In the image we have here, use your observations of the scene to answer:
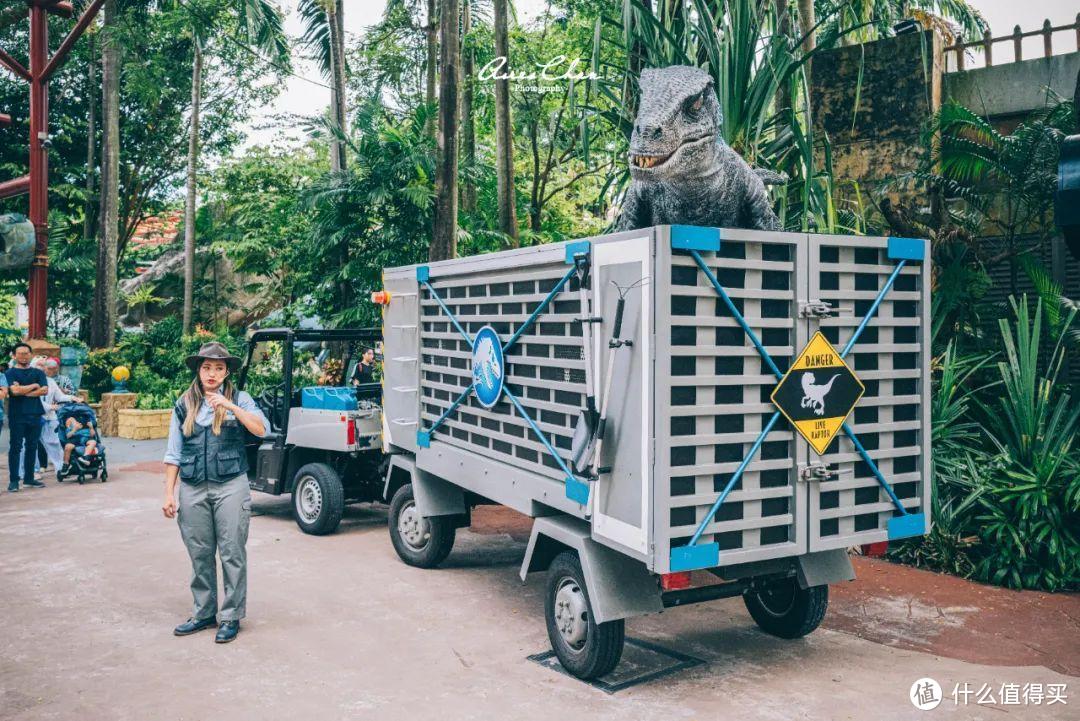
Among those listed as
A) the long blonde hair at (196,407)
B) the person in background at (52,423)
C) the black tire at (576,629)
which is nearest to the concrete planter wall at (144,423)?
the person in background at (52,423)

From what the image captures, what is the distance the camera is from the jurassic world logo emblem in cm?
610

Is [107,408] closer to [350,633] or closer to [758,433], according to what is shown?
[350,633]

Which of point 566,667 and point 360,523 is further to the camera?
point 360,523

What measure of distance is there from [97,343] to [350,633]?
1608 centimetres

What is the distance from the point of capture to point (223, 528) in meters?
5.88

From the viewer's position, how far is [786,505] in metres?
4.80

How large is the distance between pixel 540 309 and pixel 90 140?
21356 mm

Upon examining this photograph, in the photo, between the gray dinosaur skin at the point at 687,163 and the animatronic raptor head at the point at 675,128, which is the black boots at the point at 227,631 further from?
the animatronic raptor head at the point at 675,128

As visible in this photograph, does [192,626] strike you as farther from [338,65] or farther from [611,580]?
[338,65]

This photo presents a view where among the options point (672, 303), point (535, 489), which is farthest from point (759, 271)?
point (535, 489)

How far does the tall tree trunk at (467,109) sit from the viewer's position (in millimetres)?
16859

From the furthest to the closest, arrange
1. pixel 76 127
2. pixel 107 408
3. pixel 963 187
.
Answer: pixel 76 127
pixel 107 408
pixel 963 187

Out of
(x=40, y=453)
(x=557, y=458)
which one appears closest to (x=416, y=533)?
(x=557, y=458)

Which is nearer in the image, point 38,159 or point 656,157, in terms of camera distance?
point 656,157
